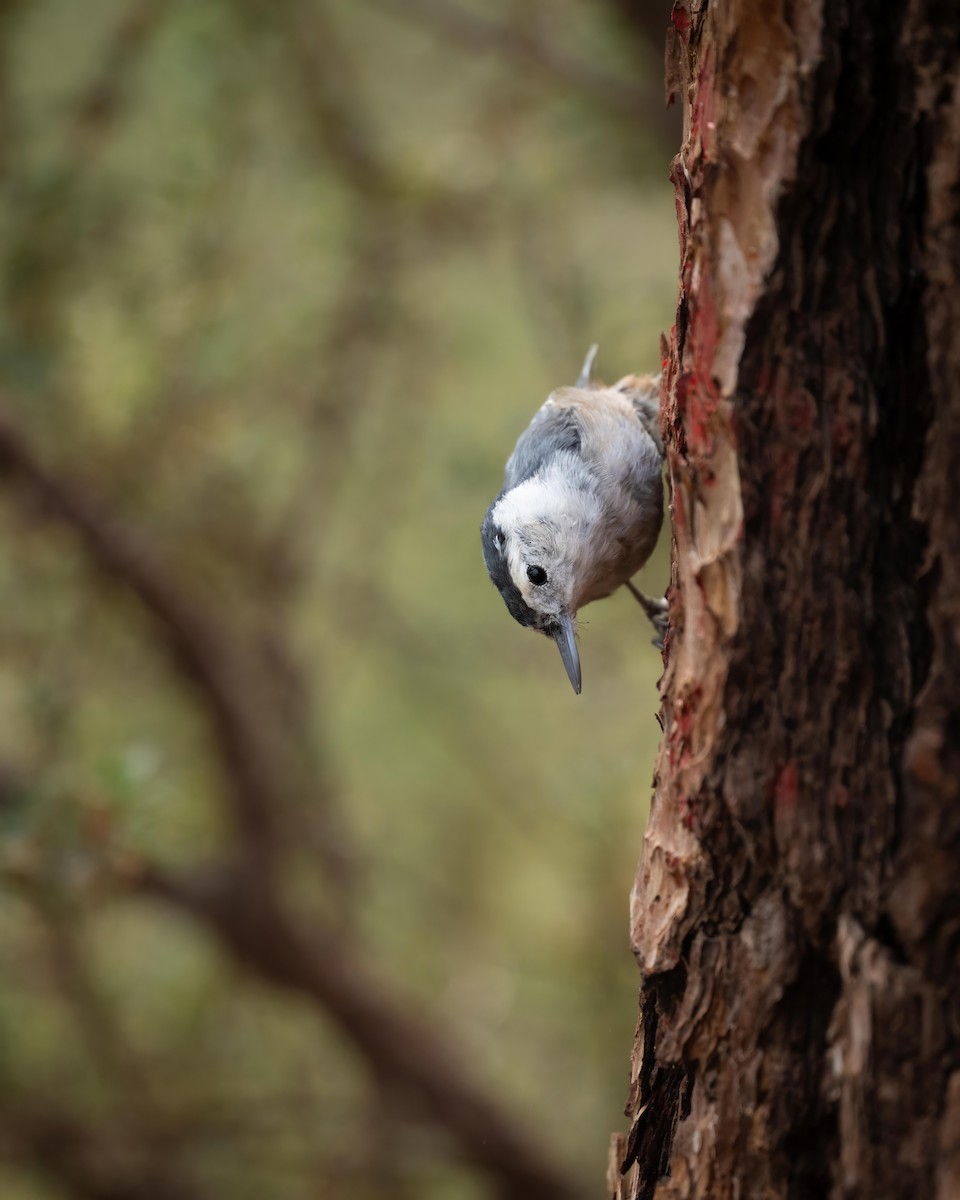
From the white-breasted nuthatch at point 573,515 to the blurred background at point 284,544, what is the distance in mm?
821

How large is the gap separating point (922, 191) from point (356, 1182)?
432 centimetres

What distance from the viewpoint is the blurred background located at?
367cm

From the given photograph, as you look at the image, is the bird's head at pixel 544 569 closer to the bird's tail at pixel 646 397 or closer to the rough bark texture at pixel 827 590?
the bird's tail at pixel 646 397

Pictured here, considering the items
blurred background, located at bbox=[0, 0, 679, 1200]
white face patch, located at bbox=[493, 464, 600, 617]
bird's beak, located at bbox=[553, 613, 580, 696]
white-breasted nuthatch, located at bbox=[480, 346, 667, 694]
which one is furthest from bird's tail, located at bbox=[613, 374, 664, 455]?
blurred background, located at bbox=[0, 0, 679, 1200]

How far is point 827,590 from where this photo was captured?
116cm

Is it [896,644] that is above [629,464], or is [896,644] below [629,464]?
below

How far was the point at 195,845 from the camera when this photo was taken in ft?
14.9

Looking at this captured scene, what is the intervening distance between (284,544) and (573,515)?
219 centimetres

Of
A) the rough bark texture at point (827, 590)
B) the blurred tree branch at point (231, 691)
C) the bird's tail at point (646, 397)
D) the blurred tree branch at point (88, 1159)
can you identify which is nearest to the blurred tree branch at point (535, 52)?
the bird's tail at point (646, 397)

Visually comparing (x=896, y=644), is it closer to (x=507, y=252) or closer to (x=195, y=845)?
(x=507, y=252)

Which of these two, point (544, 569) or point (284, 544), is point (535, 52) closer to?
point (284, 544)

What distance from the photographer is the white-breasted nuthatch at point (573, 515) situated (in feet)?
7.89

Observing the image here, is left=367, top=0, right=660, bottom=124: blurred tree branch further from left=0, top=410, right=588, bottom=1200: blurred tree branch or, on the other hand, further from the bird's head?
left=0, top=410, right=588, bottom=1200: blurred tree branch

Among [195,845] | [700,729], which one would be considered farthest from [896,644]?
[195,845]
